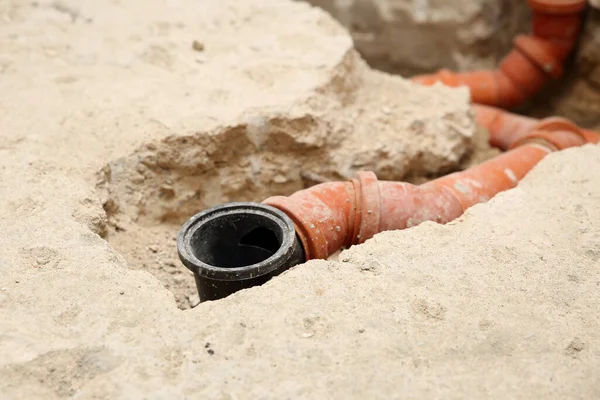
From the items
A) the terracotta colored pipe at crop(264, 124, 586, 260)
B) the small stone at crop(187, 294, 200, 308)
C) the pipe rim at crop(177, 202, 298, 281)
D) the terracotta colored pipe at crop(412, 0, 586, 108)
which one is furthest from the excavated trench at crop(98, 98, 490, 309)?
the terracotta colored pipe at crop(412, 0, 586, 108)

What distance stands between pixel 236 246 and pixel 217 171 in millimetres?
686

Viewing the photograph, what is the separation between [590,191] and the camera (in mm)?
2484

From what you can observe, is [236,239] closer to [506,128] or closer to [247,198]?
[247,198]

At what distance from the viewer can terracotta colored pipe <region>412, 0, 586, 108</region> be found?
465cm

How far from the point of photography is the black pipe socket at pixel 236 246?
2.11 metres

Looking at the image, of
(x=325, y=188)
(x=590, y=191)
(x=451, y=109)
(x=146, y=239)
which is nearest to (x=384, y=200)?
(x=325, y=188)

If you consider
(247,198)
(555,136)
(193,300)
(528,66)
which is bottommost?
(193,300)

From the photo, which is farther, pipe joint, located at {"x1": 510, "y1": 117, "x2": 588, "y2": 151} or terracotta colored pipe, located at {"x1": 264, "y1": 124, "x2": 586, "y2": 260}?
pipe joint, located at {"x1": 510, "y1": 117, "x2": 588, "y2": 151}

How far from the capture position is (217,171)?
3.08 m

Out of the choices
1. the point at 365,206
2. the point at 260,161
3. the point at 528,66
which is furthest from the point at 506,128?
the point at 365,206

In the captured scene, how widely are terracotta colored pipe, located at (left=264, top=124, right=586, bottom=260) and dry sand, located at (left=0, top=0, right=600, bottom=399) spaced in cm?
24

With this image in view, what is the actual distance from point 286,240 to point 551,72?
3.48 metres

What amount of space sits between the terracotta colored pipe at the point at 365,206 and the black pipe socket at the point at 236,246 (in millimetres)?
82

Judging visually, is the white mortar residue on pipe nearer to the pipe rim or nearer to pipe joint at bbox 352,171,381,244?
pipe joint at bbox 352,171,381,244
